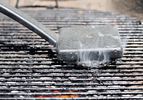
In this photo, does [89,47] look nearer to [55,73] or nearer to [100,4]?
[55,73]

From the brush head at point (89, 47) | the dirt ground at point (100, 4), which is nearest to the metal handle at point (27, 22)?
the brush head at point (89, 47)

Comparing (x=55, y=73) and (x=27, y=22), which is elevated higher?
(x=27, y=22)

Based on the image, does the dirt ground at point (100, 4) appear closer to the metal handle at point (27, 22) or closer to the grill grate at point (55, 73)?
Answer: the grill grate at point (55, 73)

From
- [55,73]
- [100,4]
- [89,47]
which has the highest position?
[100,4]

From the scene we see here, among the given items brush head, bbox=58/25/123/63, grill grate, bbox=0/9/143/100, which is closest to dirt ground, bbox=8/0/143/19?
grill grate, bbox=0/9/143/100

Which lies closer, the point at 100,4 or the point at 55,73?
the point at 55,73

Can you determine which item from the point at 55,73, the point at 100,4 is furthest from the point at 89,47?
the point at 100,4

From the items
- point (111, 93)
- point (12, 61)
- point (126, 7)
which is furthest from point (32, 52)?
point (126, 7)
